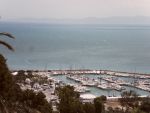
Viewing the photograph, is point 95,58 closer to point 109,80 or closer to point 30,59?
point 30,59

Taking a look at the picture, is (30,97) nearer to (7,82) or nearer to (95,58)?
(7,82)

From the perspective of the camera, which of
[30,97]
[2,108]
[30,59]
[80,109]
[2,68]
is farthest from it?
[30,59]

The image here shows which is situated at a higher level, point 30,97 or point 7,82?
A: point 7,82

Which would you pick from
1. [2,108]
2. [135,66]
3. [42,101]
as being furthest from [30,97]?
[135,66]

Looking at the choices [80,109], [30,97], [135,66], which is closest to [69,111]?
[80,109]

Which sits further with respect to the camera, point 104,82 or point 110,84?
point 104,82

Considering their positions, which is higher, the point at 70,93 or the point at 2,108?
the point at 2,108

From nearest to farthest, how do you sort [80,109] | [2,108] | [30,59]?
[2,108], [80,109], [30,59]

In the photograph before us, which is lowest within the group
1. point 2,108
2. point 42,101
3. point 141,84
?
point 141,84

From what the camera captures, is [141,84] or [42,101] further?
[141,84]
